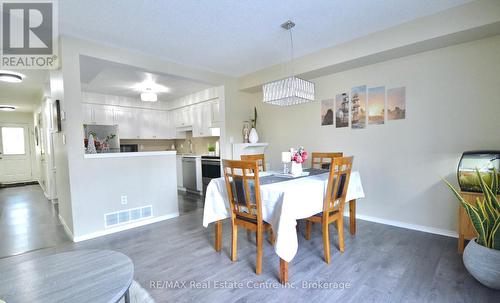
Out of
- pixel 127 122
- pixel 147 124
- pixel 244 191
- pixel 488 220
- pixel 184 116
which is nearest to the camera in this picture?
pixel 488 220

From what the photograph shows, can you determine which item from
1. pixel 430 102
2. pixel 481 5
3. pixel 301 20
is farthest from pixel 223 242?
pixel 481 5

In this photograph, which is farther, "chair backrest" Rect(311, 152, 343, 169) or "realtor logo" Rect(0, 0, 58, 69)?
"chair backrest" Rect(311, 152, 343, 169)

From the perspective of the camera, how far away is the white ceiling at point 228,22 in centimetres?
220

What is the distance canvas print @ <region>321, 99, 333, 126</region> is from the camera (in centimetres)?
362

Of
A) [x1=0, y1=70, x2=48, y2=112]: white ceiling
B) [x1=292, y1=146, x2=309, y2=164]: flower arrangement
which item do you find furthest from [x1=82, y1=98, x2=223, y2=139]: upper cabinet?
[x1=292, y1=146, x2=309, y2=164]: flower arrangement

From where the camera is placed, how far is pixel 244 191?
2035 millimetres

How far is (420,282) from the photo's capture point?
1829 millimetres

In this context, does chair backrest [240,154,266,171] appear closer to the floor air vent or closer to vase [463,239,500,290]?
the floor air vent

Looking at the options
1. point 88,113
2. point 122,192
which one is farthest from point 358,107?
point 88,113

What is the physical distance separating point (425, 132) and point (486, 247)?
1.48 m

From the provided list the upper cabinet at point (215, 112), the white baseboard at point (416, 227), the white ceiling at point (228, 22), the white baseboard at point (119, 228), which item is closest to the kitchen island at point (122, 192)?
the white baseboard at point (119, 228)

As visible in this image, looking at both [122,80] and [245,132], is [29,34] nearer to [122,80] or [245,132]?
[122,80]

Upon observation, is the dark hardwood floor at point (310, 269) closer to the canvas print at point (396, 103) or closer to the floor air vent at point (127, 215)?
the floor air vent at point (127, 215)

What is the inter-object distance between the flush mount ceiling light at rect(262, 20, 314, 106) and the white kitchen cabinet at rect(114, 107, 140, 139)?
427 cm
